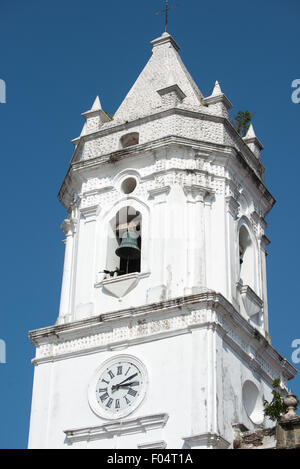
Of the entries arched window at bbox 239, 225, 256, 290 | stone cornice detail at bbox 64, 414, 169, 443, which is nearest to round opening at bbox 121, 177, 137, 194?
arched window at bbox 239, 225, 256, 290

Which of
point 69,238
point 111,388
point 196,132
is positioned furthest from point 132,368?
point 196,132

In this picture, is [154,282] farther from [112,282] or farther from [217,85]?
[217,85]

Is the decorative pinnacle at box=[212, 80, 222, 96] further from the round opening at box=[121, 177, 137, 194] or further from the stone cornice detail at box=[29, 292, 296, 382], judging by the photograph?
the stone cornice detail at box=[29, 292, 296, 382]

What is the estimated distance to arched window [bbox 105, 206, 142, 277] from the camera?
92.8 feet

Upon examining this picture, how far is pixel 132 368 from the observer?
2631cm

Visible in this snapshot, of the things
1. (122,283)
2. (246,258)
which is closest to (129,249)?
(122,283)

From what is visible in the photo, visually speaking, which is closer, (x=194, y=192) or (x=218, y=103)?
(x=194, y=192)

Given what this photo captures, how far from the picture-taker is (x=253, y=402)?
27.5 m

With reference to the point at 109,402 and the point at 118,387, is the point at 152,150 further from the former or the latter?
the point at 109,402

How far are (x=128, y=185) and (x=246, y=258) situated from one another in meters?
3.76

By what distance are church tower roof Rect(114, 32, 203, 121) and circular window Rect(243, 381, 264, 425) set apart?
8073mm

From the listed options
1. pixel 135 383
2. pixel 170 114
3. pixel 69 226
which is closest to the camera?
pixel 135 383

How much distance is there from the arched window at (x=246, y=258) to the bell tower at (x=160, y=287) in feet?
0.13

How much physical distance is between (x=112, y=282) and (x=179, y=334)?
2633 millimetres
